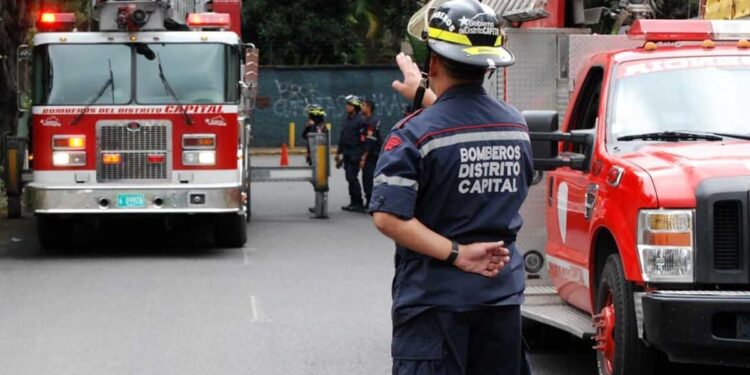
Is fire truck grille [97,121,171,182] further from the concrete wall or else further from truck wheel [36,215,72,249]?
the concrete wall

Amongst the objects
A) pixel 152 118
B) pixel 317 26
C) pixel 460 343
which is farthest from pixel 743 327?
Result: pixel 317 26

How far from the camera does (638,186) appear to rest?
22.5 ft

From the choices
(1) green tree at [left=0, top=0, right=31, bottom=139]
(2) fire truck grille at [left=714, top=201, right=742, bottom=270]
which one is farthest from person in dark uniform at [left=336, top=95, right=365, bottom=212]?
(2) fire truck grille at [left=714, top=201, right=742, bottom=270]

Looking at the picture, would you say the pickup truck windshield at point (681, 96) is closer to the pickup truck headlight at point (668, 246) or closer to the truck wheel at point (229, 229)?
the pickup truck headlight at point (668, 246)

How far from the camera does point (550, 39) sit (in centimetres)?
971

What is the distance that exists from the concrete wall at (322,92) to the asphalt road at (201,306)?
24.2 metres

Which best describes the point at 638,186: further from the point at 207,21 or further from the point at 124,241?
the point at 124,241

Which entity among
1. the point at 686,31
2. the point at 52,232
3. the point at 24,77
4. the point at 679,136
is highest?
the point at 686,31

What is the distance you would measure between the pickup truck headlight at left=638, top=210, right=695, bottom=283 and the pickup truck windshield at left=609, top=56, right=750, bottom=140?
1.21m

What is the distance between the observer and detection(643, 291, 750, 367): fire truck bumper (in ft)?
21.3

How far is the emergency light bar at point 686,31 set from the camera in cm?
847

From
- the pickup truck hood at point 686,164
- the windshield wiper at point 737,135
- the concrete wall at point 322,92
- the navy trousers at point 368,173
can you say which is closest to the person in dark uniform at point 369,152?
the navy trousers at point 368,173

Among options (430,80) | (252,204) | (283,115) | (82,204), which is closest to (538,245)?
Answer: (430,80)

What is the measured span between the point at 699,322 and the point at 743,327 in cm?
22
